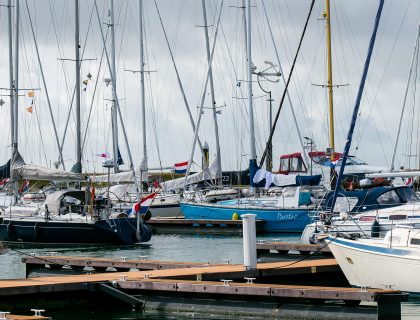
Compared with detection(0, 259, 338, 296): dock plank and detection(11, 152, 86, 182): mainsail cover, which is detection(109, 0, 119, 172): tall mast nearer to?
detection(11, 152, 86, 182): mainsail cover

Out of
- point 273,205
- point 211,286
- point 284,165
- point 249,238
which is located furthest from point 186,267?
point 284,165

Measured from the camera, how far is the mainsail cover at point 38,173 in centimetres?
4459

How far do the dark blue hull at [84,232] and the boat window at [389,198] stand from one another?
965 cm

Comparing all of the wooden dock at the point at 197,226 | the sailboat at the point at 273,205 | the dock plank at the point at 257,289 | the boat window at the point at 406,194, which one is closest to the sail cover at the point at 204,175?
the sailboat at the point at 273,205

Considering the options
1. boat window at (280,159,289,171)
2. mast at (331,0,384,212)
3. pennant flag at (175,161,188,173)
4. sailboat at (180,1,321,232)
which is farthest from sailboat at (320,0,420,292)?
pennant flag at (175,161,188,173)

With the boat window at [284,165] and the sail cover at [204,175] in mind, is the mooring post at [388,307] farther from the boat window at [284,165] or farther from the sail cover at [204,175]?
the sail cover at [204,175]

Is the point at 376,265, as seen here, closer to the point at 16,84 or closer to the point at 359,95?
the point at 359,95

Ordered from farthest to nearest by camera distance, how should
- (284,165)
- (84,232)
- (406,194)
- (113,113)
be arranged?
(113,113) → (284,165) → (84,232) → (406,194)

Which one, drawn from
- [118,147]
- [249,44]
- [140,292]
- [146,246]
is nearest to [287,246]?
[140,292]

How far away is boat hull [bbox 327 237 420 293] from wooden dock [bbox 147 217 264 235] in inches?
960

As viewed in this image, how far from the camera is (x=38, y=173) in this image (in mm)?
45156

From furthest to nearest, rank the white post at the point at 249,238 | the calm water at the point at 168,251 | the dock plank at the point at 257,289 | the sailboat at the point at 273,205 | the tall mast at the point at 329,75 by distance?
the tall mast at the point at 329,75 < the sailboat at the point at 273,205 < the calm water at the point at 168,251 < the white post at the point at 249,238 < the dock plank at the point at 257,289

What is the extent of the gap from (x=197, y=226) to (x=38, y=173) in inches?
367

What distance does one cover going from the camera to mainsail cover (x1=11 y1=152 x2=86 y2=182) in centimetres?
4459
